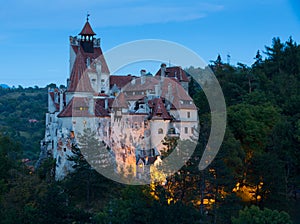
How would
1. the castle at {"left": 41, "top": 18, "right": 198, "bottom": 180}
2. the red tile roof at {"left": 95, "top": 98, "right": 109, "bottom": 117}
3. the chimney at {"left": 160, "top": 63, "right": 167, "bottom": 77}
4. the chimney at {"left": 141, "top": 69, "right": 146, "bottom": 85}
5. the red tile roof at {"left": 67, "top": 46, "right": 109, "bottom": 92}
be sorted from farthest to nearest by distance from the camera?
the chimney at {"left": 160, "top": 63, "right": 167, "bottom": 77}
the chimney at {"left": 141, "top": 69, "right": 146, "bottom": 85}
the red tile roof at {"left": 67, "top": 46, "right": 109, "bottom": 92}
the red tile roof at {"left": 95, "top": 98, "right": 109, "bottom": 117}
the castle at {"left": 41, "top": 18, "right": 198, "bottom": 180}

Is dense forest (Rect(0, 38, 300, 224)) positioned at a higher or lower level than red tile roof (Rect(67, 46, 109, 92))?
lower

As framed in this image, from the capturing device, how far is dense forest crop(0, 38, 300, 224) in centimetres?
3400

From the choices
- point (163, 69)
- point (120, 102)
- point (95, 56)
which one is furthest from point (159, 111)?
point (95, 56)

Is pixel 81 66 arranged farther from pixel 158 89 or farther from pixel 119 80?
pixel 158 89

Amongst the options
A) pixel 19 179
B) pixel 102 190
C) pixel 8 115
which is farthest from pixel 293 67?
pixel 8 115

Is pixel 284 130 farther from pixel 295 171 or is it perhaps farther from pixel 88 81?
pixel 88 81

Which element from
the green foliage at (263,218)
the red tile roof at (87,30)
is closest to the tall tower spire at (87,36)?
the red tile roof at (87,30)

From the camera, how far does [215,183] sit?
39625mm

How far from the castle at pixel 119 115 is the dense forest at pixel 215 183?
247 cm

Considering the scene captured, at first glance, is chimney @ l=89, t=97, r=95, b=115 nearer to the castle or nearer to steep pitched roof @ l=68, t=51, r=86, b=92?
the castle

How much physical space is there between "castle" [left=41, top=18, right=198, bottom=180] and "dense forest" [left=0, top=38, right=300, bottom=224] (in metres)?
2.47

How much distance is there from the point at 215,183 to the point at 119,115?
45.9 feet

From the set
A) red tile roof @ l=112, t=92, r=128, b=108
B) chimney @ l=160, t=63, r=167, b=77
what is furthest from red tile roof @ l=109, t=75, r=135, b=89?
red tile roof @ l=112, t=92, r=128, b=108

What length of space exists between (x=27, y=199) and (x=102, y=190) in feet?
23.3
